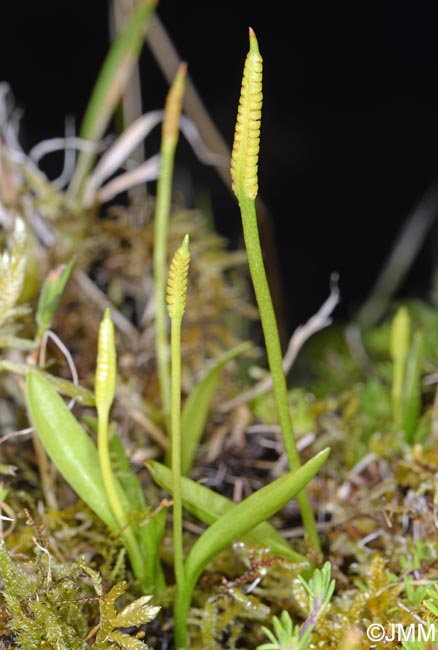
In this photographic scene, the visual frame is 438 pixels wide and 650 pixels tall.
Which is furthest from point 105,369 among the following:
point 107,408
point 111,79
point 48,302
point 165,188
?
point 111,79

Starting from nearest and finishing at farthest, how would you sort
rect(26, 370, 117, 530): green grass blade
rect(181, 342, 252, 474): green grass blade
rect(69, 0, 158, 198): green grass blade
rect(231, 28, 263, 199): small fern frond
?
rect(231, 28, 263, 199): small fern frond → rect(26, 370, 117, 530): green grass blade → rect(181, 342, 252, 474): green grass blade → rect(69, 0, 158, 198): green grass blade

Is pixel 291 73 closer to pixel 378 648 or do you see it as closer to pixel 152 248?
pixel 152 248

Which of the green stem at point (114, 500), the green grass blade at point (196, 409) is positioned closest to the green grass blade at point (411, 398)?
the green grass blade at point (196, 409)

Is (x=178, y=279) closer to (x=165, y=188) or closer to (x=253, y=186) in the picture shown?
(x=253, y=186)

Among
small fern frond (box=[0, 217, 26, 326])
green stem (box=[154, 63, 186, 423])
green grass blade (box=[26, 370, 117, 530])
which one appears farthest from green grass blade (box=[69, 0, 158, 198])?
green grass blade (box=[26, 370, 117, 530])

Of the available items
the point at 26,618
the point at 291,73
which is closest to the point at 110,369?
the point at 26,618

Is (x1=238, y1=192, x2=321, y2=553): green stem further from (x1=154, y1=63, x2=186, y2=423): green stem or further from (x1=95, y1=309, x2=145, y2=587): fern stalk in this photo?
(x1=154, y1=63, x2=186, y2=423): green stem
